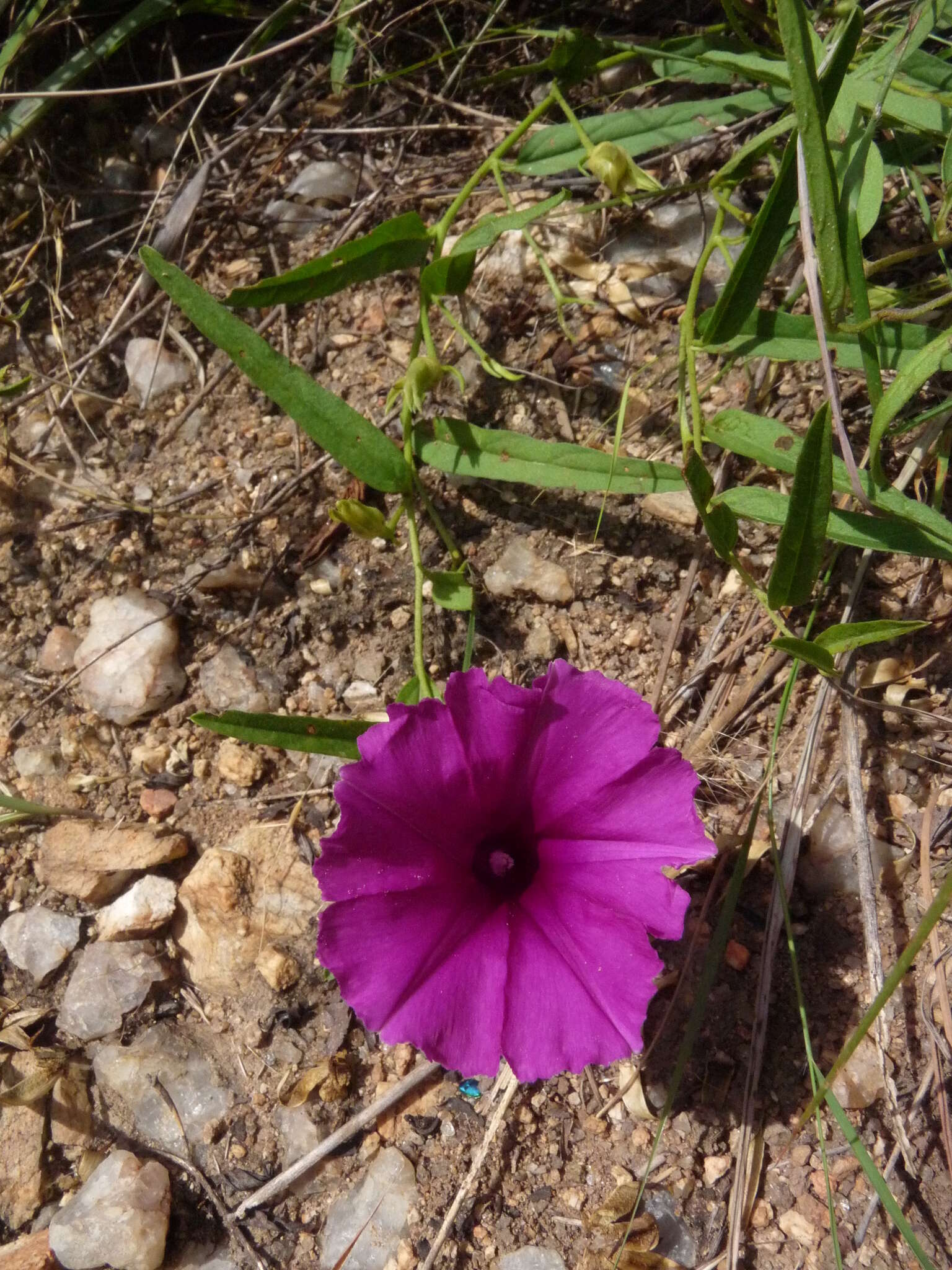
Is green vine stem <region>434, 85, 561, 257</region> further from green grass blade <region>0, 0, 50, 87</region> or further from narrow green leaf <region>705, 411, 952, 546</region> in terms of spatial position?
green grass blade <region>0, 0, 50, 87</region>

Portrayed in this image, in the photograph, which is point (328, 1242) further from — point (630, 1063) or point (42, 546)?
point (42, 546)

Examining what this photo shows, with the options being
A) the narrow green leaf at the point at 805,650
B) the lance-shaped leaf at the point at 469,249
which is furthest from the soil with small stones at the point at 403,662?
the narrow green leaf at the point at 805,650

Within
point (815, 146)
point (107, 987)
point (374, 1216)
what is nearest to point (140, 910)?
point (107, 987)

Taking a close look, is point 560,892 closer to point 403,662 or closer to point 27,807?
point 403,662

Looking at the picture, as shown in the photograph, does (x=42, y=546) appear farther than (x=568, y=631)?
Yes

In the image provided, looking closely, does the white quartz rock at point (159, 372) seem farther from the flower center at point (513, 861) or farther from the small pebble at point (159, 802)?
the flower center at point (513, 861)

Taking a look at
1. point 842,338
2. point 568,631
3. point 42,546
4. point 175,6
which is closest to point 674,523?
point 568,631
